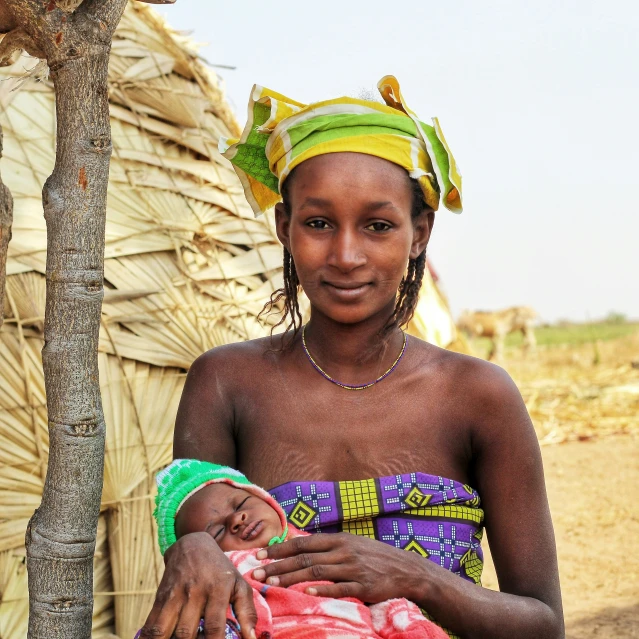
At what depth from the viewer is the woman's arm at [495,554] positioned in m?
1.70

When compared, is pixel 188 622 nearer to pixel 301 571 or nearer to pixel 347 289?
pixel 301 571

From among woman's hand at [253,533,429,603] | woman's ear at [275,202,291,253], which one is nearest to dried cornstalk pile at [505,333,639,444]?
woman's ear at [275,202,291,253]

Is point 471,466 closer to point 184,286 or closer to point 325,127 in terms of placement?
point 325,127

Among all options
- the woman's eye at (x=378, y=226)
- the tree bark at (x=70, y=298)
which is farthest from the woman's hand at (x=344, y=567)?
the woman's eye at (x=378, y=226)

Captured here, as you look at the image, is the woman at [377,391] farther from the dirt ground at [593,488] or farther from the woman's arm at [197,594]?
the dirt ground at [593,488]

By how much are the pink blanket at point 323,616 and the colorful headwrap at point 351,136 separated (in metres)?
0.87

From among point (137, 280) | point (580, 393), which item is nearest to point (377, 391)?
point (137, 280)

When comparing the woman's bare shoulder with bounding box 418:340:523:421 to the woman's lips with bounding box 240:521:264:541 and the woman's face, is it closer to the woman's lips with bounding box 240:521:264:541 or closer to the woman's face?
the woman's face

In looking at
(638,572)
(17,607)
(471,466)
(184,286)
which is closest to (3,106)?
(184,286)

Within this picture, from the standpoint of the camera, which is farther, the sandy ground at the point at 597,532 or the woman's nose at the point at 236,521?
the sandy ground at the point at 597,532

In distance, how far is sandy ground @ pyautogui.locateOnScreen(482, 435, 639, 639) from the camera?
4.16 meters

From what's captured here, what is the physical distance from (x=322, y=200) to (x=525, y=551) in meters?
0.89

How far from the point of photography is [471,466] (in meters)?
2.11

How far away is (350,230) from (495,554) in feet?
2.66
